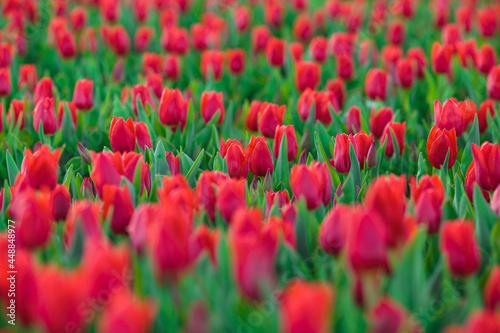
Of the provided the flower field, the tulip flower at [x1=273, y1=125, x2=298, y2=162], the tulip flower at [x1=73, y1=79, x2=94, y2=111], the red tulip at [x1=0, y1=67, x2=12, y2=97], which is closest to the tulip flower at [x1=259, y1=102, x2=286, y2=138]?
the flower field

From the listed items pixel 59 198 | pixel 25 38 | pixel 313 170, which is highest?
pixel 313 170

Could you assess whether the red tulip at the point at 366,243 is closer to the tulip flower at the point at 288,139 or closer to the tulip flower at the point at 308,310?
the tulip flower at the point at 308,310

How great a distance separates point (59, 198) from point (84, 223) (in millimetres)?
295

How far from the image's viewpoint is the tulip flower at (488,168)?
176 centimetres

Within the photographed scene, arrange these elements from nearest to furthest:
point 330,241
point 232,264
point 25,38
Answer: point 232,264 → point 330,241 → point 25,38

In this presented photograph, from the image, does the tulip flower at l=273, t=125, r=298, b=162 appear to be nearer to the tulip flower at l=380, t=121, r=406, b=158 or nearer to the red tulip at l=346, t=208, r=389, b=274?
the tulip flower at l=380, t=121, r=406, b=158

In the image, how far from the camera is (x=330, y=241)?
1.38 metres

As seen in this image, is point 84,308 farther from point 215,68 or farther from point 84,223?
point 215,68

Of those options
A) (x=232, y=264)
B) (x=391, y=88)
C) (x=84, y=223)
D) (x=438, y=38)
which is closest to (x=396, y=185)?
(x=232, y=264)

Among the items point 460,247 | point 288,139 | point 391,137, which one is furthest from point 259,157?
point 460,247

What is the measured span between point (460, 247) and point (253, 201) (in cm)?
66

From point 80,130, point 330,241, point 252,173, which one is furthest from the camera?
point 80,130

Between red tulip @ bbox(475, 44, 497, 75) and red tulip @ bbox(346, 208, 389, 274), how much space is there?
2190 mm

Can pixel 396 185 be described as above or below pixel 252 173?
above
